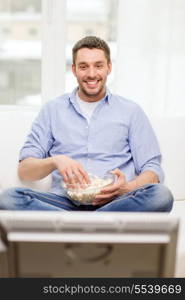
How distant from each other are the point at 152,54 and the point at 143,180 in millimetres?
960

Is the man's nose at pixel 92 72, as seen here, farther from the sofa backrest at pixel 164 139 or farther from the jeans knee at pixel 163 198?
the jeans knee at pixel 163 198

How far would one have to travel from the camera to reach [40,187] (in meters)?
1.81

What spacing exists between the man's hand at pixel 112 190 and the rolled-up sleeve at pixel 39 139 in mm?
360

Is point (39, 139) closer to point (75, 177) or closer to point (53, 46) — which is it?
point (75, 177)

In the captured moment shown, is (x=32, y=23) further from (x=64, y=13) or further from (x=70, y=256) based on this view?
(x=70, y=256)

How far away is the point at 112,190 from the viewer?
1.44 m

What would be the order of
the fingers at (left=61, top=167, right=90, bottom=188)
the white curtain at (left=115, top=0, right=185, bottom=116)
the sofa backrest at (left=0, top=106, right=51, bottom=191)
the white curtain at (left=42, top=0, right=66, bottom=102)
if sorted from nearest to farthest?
the fingers at (left=61, top=167, right=90, bottom=188)
the sofa backrest at (left=0, top=106, right=51, bottom=191)
the white curtain at (left=115, top=0, right=185, bottom=116)
the white curtain at (left=42, top=0, right=66, bottom=102)

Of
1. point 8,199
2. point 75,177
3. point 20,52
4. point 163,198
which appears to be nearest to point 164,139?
point 163,198

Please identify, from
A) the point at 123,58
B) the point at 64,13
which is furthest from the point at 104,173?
the point at 64,13

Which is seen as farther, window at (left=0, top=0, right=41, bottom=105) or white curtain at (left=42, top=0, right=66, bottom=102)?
window at (left=0, top=0, right=41, bottom=105)

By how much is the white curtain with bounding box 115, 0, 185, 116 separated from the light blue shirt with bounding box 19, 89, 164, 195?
21.9 inches

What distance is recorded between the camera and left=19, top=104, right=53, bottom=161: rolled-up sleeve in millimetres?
1663

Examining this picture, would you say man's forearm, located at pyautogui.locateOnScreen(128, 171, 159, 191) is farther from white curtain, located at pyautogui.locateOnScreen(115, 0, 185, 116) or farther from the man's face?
white curtain, located at pyautogui.locateOnScreen(115, 0, 185, 116)

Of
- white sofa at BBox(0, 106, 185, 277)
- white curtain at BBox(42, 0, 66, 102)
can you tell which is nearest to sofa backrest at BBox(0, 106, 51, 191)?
white sofa at BBox(0, 106, 185, 277)
